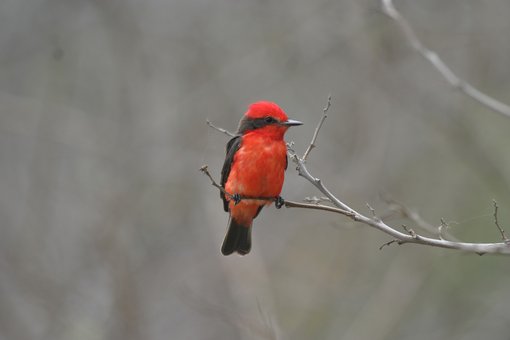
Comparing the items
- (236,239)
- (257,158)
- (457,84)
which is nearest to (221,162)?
(236,239)

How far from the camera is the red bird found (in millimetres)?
5445

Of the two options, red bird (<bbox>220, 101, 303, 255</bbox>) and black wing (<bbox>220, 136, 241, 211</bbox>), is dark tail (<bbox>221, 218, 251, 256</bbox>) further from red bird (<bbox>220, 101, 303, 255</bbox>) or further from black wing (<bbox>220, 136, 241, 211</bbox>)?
black wing (<bbox>220, 136, 241, 211</bbox>)

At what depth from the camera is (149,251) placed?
8.92m

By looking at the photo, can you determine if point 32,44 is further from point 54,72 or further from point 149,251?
point 149,251

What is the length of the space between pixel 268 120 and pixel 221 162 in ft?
10.2

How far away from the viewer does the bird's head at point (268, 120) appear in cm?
561

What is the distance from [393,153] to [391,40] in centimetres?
195

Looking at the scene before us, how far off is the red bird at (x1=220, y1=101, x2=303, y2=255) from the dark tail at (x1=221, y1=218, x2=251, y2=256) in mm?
263

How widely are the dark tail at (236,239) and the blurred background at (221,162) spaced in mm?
1382

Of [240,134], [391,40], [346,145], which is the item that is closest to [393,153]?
[346,145]

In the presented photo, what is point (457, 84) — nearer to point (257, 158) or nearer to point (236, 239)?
point (257, 158)

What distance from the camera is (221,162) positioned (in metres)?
8.70

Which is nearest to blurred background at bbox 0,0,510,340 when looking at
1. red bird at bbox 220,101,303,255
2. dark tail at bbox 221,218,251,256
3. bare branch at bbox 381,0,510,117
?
dark tail at bbox 221,218,251,256

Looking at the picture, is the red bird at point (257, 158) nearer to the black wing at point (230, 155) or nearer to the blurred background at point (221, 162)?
the black wing at point (230, 155)
